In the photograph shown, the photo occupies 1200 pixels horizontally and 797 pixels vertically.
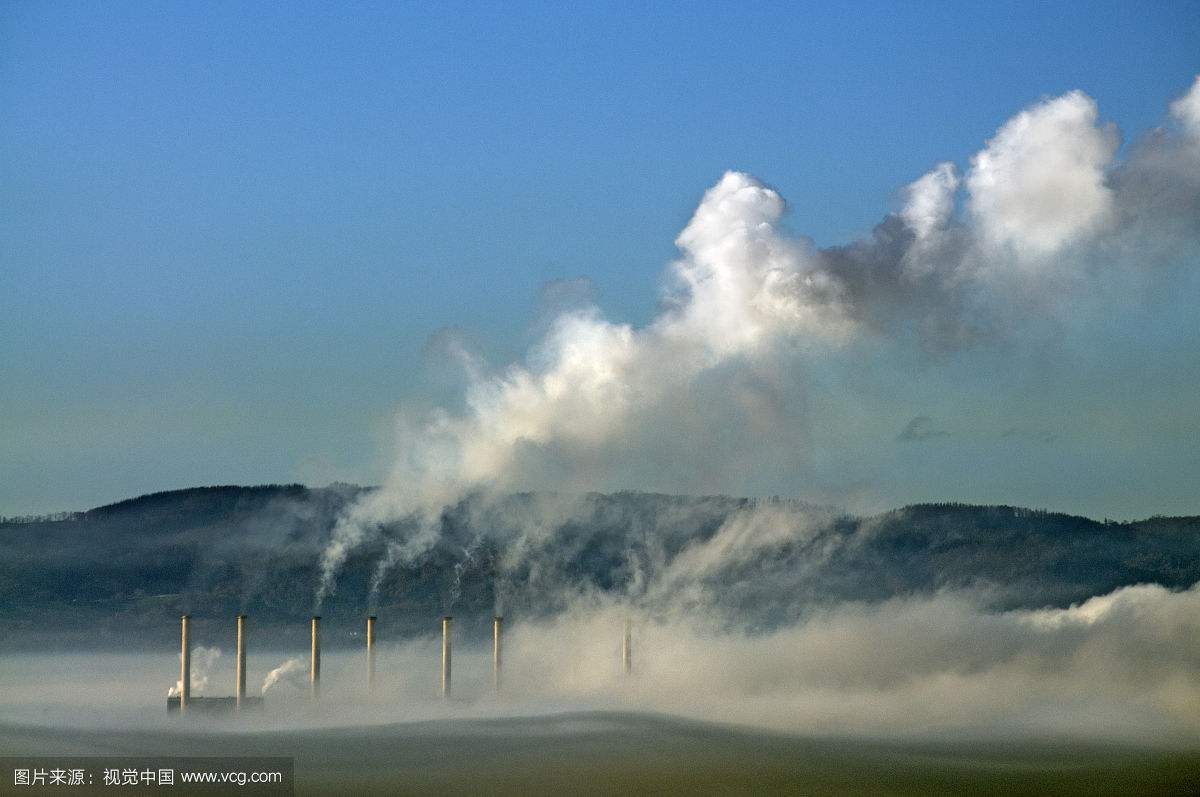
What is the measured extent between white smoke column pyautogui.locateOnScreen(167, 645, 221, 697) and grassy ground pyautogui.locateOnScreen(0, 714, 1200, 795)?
7.17 meters

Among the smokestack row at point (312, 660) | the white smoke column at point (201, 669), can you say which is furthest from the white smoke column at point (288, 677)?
the white smoke column at point (201, 669)

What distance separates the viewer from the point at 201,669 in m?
168

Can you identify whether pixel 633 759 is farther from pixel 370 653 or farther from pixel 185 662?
pixel 185 662

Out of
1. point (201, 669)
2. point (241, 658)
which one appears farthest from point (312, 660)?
point (201, 669)

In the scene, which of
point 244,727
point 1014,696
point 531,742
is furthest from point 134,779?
point 1014,696

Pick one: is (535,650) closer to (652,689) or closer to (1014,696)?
(652,689)

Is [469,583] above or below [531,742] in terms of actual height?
above

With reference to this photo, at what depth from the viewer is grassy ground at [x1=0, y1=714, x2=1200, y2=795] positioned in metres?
132

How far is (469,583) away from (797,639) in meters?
28.8

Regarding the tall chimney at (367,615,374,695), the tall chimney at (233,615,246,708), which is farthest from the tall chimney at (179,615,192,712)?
the tall chimney at (367,615,374,695)

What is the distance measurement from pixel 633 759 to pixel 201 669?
136 feet

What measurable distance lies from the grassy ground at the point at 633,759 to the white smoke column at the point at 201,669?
7.17 m

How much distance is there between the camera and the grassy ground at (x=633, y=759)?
5177 inches

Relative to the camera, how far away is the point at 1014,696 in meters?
174
